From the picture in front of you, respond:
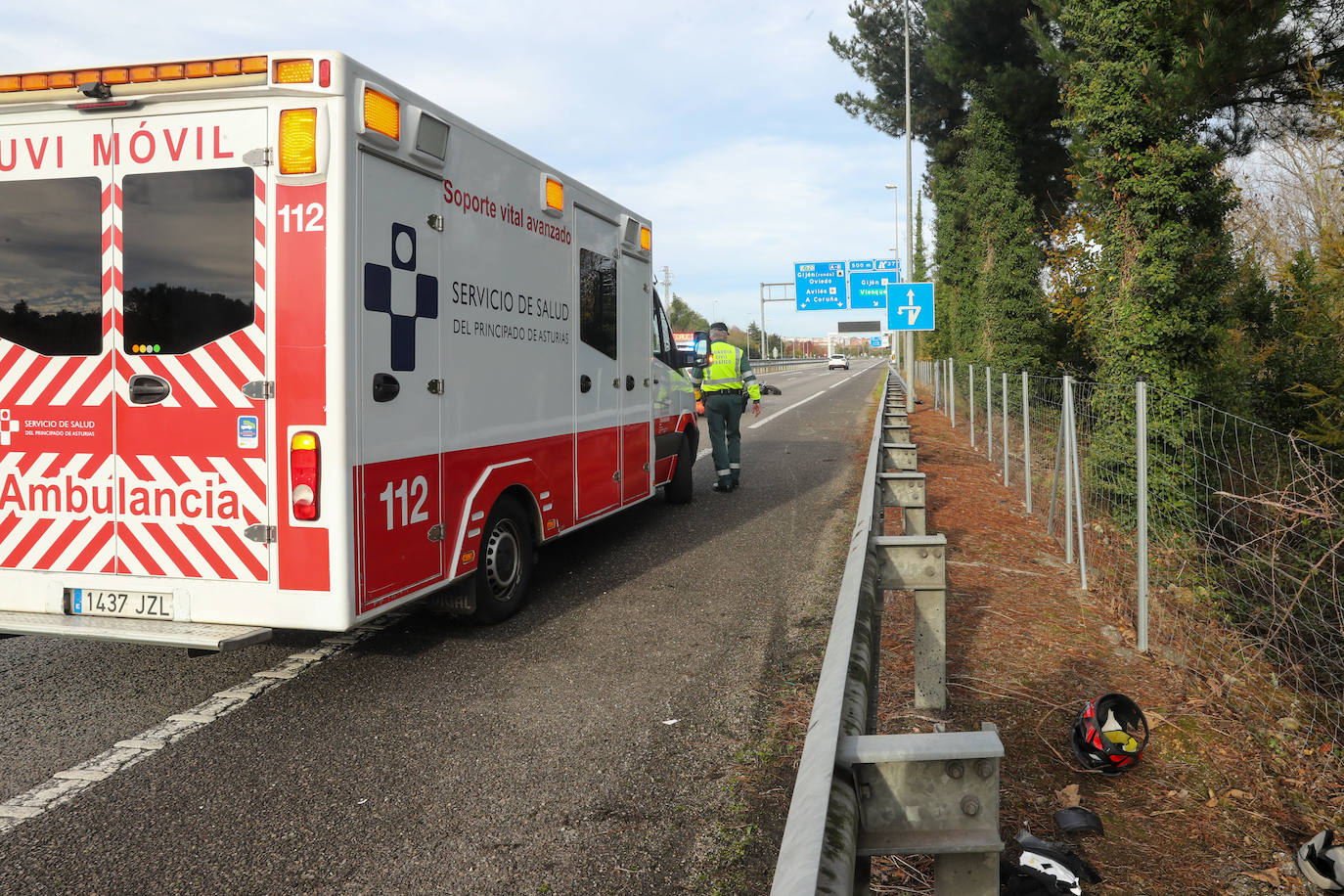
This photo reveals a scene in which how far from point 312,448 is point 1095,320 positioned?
921cm

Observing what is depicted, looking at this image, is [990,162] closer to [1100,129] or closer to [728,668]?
[1100,129]

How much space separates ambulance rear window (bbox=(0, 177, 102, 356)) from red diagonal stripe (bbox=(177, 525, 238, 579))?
0.96 m

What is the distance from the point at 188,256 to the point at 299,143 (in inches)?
29.4

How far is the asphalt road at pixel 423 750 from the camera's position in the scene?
3066 mm

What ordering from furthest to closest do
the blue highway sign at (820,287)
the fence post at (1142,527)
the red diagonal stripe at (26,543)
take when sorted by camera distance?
the blue highway sign at (820,287), the fence post at (1142,527), the red diagonal stripe at (26,543)

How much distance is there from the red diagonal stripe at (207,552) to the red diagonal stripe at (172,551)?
77 mm

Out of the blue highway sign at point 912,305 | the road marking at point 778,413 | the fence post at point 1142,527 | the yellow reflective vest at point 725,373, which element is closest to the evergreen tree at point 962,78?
the blue highway sign at point 912,305

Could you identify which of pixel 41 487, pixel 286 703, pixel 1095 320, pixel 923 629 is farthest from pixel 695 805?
pixel 1095 320

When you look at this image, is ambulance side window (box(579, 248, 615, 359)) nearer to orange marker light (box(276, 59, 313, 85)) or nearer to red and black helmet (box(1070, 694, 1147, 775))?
orange marker light (box(276, 59, 313, 85))

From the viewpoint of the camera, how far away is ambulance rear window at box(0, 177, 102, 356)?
14.7 feet

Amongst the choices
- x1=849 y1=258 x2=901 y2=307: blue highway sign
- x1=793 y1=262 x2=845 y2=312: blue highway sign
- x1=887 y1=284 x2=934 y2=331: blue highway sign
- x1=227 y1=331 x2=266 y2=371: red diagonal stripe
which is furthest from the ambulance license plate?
x1=793 y1=262 x2=845 y2=312: blue highway sign

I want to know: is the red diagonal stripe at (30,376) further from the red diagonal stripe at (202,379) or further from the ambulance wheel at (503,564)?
the ambulance wheel at (503,564)

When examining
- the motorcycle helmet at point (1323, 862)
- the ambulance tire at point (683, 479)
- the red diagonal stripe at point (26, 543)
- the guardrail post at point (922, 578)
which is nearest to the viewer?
the motorcycle helmet at point (1323, 862)

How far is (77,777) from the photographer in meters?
3.67
